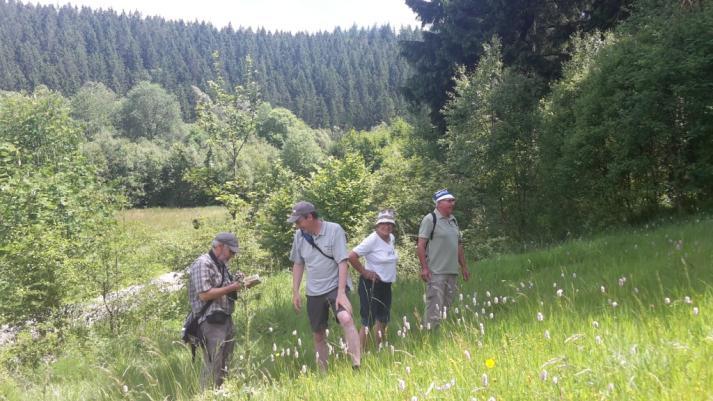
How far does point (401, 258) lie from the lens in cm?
1365

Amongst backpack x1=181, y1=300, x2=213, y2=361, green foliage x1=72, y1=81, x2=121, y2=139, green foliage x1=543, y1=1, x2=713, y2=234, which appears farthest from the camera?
green foliage x1=72, y1=81, x2=121, y2=139

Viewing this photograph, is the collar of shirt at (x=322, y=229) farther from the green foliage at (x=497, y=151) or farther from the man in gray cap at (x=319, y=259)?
the green foliage at (x=497, y=151)

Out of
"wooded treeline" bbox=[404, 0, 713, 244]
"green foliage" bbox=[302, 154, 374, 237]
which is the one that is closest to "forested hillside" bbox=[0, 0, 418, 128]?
"green foliage" bbox=[302, 154, 374, 237]

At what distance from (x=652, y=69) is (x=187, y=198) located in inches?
2654

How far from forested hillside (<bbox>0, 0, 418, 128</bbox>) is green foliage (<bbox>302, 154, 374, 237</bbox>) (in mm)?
100247

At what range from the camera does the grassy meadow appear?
264 centimetres

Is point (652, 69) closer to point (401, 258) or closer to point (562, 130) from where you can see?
point (562, 130)

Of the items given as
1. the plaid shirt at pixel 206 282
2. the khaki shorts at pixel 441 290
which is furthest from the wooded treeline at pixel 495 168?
the plaid shirt at pixel 206 282

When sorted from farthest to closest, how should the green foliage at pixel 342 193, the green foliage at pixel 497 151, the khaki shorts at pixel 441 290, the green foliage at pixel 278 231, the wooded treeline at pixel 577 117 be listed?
1. the green foliage at pixel 342 193
2. the green foliage at pixel 278 231
3. the green foliage at pixel 497 151
4. the wooded treeline at pixel 577 117
5. the khaki shorts at pixel 441 290

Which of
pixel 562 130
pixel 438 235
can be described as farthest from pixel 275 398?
pixel 562 130

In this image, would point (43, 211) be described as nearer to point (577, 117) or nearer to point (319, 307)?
point (319, 307)

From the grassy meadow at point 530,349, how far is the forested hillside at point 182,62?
382ft

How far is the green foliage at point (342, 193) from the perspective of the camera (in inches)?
905

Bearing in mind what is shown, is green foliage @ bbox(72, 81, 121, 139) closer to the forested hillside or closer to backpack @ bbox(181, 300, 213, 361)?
the forested hillside
